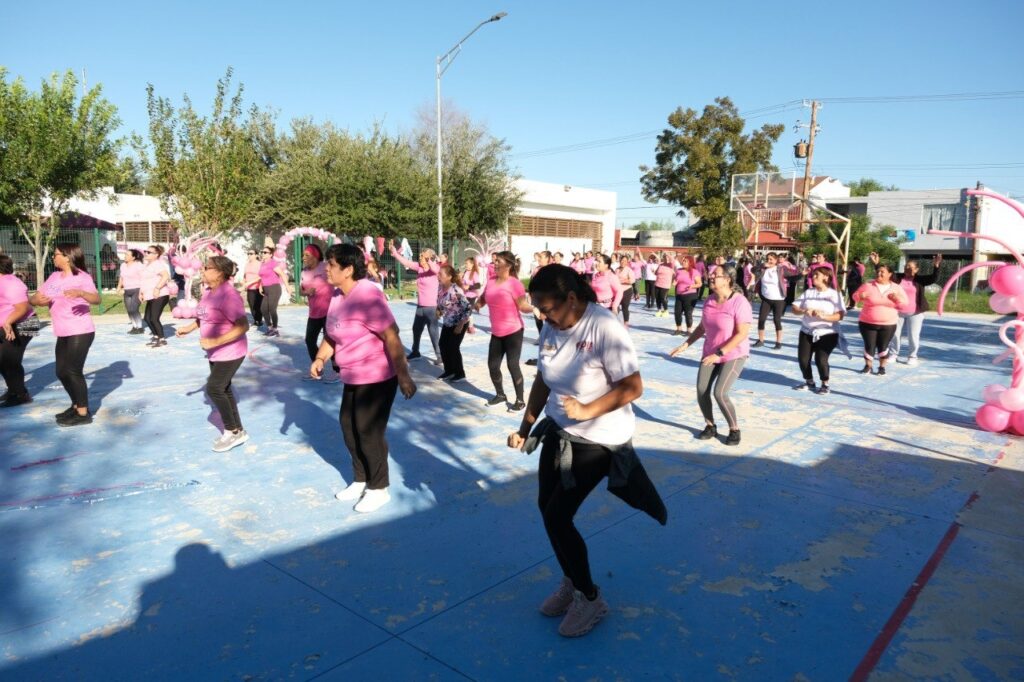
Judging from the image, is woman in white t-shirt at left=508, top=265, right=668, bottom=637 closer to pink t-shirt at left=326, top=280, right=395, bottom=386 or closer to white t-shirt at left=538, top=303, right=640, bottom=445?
white t-shirt at left=538, top=303, right=640, bottom=445

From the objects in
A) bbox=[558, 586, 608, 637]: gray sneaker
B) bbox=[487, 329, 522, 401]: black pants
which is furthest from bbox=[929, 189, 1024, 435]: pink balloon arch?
bbox=[487, 329, 522, 401]: black pants

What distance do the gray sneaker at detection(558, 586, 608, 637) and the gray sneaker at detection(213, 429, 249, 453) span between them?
12.8 feet

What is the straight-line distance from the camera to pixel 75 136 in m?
19.1

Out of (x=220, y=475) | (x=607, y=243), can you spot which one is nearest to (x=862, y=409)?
(x=220, y=475)

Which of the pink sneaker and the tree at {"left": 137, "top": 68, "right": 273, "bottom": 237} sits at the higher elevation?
the tree at {"left": 137, "top": 68, "right": 273, "bottom": 237}

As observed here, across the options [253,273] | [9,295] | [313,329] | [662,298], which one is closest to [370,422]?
[313,329]

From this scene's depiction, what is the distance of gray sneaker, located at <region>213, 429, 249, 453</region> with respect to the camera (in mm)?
6047

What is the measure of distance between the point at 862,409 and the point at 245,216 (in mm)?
20346

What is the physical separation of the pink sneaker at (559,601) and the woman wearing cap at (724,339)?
10.6ft

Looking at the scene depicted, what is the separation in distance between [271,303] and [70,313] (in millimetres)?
6239

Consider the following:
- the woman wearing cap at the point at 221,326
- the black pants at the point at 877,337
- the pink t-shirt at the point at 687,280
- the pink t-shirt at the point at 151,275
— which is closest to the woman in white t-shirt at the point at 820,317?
the black pants at the point at 877,337

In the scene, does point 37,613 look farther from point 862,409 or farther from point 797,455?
point 862,409

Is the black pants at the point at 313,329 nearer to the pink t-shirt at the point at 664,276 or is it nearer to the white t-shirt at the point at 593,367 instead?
the white t-shirt at the point at 593,367

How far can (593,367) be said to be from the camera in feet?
10.4
